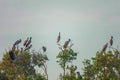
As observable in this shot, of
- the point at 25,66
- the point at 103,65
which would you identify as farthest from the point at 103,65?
the point at 25,66

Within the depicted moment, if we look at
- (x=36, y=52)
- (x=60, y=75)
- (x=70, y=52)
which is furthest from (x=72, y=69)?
(x=36, y=52)

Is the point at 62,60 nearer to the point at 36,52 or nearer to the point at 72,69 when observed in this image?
the point at 72,69

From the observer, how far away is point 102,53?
68.4 meters

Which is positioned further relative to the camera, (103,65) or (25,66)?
(25,66)

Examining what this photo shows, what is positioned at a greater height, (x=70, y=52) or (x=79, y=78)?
(x=70, y=52)

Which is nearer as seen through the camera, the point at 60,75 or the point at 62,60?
the point at 60,75

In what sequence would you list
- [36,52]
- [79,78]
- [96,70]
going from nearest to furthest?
1. [79,78]
2. [96,70]
3. [36,52]

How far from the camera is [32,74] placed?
91.1 metres

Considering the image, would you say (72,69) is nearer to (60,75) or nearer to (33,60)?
(60,75)

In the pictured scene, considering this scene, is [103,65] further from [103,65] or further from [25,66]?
[25,66]

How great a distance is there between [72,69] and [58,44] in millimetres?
6674

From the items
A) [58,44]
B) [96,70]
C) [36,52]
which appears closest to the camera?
[96,70]

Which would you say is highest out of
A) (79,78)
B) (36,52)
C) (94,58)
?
(36,52)

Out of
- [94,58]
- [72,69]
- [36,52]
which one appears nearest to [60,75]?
[72,69]
